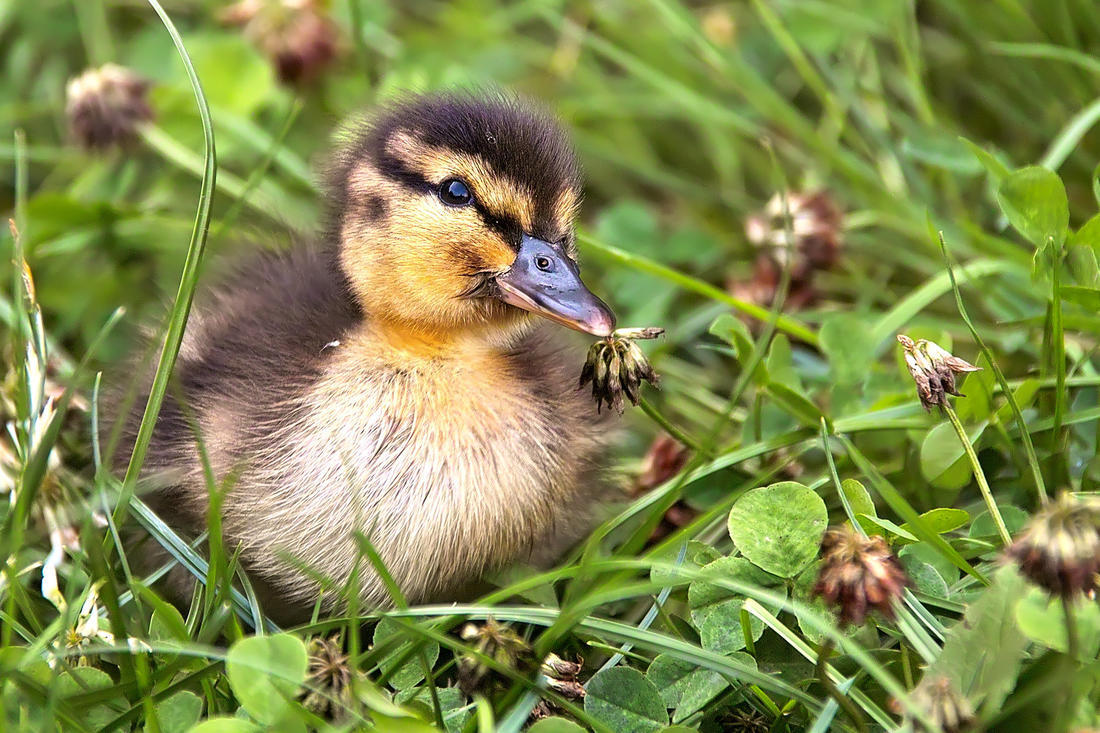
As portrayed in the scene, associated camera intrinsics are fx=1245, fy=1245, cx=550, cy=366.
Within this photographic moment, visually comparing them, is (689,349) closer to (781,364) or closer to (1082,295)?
(781,364)

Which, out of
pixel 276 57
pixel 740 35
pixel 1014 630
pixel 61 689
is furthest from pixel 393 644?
pixel 740 35

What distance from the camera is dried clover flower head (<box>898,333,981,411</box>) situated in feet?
4.50

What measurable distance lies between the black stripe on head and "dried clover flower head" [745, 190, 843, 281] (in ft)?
2.25

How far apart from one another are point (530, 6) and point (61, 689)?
191cm

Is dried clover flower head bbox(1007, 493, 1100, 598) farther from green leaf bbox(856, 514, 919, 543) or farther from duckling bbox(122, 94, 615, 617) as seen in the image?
duckling bbox(122, 94, 615, 617)

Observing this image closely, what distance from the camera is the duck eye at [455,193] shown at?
1548mm

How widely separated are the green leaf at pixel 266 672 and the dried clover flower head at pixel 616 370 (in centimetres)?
49

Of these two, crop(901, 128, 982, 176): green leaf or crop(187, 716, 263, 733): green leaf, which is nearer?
crop(187, 716, 263, 733): green leaf

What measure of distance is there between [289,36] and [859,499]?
1.53 metres

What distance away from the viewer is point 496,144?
1528 millimetres

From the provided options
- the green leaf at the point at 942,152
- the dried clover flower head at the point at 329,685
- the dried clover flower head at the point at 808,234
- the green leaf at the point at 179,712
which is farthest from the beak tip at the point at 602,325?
the green leaf at the point at 942,152

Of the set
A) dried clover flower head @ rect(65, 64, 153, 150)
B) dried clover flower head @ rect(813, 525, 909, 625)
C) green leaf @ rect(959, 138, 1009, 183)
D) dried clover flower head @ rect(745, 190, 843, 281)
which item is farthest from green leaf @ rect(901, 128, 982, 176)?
dried clover flower head @ rect(65, 64, 153, 150)

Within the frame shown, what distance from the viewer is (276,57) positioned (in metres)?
2.42

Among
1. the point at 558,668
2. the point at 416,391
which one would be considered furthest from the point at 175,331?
the point at 558,668
